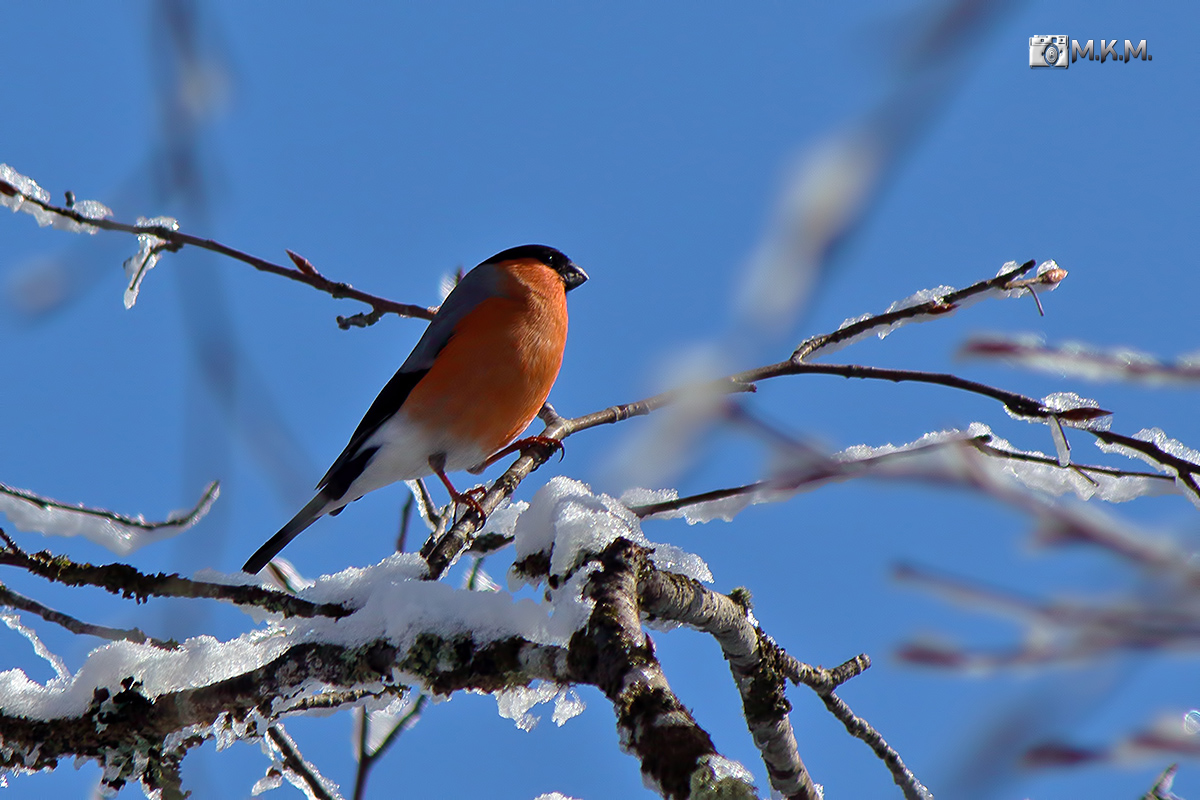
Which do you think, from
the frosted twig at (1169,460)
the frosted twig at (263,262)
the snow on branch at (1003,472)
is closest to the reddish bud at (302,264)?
the frosted twig at (263,262)

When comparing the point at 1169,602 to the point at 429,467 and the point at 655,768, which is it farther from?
the point at 429,467

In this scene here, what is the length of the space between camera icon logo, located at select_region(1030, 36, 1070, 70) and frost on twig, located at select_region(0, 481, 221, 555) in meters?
2.44

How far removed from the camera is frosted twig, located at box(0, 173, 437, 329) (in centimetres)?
274

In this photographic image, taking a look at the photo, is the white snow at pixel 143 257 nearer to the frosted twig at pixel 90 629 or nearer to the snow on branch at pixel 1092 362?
the frosted twig at pixel 90 629

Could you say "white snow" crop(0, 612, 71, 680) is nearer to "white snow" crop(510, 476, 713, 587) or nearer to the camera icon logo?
"white snow" crop(510, 476, 713, 587)

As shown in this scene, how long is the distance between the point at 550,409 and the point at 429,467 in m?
0.54

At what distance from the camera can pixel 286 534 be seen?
3.62 m

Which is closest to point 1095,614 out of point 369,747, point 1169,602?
point 1169,602

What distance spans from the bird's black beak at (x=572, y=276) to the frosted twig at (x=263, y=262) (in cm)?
128

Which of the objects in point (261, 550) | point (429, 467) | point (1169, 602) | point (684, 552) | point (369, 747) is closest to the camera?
point (1169, 602)

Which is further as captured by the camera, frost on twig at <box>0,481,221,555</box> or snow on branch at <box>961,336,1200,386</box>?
frost on twig at <box>0,481,221,555</box>

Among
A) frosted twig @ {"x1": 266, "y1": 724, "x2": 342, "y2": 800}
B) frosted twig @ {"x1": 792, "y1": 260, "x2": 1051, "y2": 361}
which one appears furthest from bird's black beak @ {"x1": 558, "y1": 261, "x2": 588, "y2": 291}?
frosted twig @ {"x1": 266, "y1": 724, "x2": 342, "y2": 800}

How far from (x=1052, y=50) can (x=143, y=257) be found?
2.65m

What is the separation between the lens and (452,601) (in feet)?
5.60
